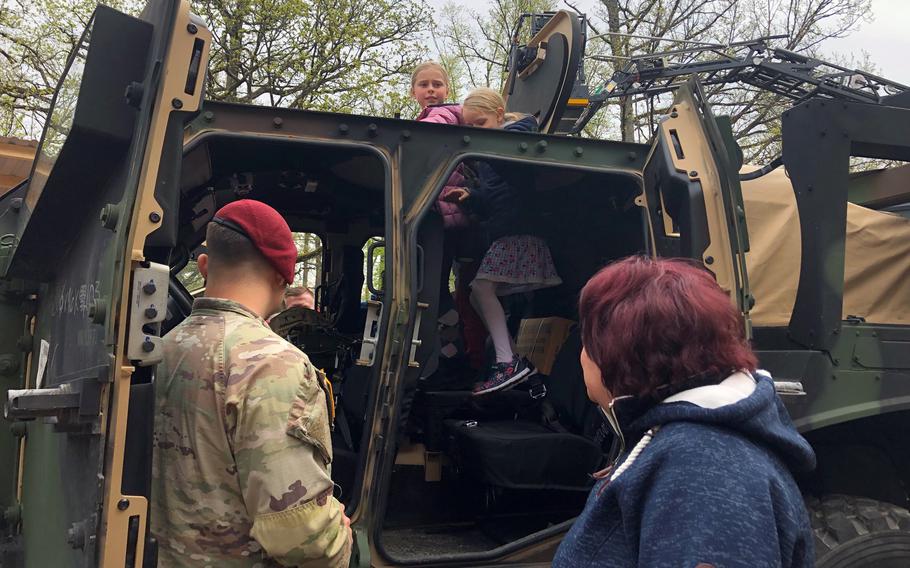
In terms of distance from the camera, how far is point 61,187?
2.27 m

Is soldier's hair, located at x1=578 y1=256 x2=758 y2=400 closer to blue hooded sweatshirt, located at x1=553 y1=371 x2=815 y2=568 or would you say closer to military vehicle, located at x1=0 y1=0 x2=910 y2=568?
blue hooded sweatshirt, located at x1=553 y1=371 x2=815 y2=568

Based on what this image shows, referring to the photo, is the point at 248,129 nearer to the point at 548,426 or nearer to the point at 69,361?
the point at 69,361

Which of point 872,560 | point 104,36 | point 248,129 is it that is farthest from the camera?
point 872,560

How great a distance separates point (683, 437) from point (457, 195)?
2.15 meters

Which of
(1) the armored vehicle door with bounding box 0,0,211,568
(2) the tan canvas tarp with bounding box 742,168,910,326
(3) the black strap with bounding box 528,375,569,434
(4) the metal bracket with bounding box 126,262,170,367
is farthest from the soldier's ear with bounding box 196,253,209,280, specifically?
(2) the tan canvas tarp with bounding box 742,168,910,326

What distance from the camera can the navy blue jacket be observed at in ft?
11.3

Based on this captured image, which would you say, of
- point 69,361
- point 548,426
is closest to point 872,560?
point 548,426

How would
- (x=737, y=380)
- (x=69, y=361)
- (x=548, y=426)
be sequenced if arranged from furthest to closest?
(x=548, y=426)
(x=69, y=361)
(x=737, y=380)

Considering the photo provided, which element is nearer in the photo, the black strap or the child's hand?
the child's hand

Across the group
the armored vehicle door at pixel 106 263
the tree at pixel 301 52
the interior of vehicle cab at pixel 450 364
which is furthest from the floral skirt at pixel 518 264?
the tree at pixel 301 52

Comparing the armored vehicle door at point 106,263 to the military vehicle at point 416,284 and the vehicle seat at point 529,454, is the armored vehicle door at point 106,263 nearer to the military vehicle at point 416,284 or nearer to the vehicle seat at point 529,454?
the military vehicle at point 416,284

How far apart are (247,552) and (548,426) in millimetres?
1988

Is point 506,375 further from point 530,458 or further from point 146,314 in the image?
point 146,314

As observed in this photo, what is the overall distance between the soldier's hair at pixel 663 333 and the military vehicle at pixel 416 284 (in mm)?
977
